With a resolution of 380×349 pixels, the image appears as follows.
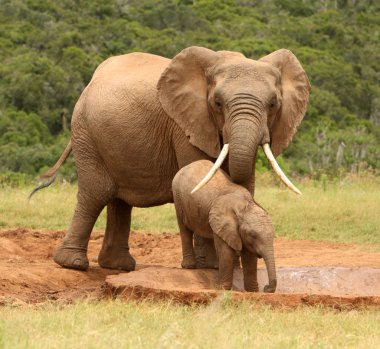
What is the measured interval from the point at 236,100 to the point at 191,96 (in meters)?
0.75

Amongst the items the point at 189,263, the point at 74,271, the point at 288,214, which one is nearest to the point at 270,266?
the point at 189,263

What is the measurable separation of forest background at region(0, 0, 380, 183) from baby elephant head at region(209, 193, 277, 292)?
907cm

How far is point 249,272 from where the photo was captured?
8.69m

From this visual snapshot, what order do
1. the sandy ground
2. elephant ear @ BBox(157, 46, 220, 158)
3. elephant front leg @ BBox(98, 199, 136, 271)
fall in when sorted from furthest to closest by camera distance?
elephant front leg @ BBox(98, 199, 136, 271) → elephant ear @ BBox(157, 46, 220, 158) → the sandy ground

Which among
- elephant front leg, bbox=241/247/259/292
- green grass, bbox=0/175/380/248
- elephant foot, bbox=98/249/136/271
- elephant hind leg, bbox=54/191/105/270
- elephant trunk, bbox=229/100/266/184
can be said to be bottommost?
green grass, bbox=0/175/380/248

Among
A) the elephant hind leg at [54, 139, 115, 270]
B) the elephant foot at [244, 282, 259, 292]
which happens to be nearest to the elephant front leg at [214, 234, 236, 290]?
the elephant foot at [244, 282, 259, 292]

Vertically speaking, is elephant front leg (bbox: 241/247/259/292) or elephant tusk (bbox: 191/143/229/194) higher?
elephant tusk (bbox: 191/143/229/194)

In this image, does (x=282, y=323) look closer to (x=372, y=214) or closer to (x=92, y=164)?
(x=92, y=164)

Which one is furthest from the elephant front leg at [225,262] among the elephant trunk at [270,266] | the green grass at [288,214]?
the green grass at [288,214]

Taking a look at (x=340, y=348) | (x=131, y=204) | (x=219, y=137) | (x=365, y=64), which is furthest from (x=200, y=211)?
(x=365, y=64)

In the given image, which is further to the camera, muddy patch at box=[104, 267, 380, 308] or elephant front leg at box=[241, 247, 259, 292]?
elephant front leg at box=[241, 247, 259, 292]

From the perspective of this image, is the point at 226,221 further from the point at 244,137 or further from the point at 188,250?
the point at 188,250

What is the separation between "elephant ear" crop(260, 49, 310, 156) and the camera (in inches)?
364

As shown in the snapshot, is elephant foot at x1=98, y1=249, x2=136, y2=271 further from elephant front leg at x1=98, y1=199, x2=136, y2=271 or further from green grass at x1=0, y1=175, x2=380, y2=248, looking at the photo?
→ green grass at x1=0, y1=175, x2=380, y2=248
